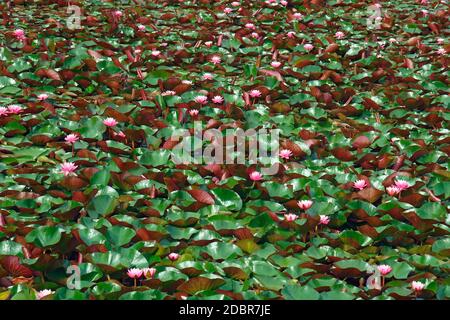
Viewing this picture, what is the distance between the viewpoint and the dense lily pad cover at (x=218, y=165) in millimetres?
2502

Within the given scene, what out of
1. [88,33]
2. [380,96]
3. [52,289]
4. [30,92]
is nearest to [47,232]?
[52,289]

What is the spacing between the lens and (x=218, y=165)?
319 centimetres

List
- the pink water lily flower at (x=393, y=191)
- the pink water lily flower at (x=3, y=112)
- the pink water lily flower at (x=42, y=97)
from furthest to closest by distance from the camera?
the pink water lily flower at (x=42, y=97) < the pink water lily flower at (x=3, y=112) < the pink water lily flower at (x=393, y=191)

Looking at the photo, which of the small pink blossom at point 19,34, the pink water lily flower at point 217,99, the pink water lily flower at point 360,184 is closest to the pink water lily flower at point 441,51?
the pink water lily flower at point 217,99

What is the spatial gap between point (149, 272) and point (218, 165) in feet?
2.76

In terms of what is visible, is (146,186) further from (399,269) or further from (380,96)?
(380,96)

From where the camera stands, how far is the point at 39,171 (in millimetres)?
3152

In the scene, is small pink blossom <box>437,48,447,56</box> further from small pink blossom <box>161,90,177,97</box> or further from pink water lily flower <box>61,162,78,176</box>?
pink water lily flower <box>61,162,78,176</box>

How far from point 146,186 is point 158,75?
1.37 metres

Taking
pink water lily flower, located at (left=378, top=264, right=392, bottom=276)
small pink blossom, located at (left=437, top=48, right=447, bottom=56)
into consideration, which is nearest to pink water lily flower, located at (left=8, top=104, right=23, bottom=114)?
pink water lily flower, located at (left=378, top=264, right=392, bottom=276)

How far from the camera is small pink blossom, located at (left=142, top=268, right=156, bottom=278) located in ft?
8.04

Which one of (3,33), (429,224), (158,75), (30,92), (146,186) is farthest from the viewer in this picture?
(3,33)

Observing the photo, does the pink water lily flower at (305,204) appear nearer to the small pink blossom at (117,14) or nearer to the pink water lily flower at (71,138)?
the pink water lily flower at (71,138)

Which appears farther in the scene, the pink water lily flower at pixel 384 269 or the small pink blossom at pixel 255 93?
the small pink blossom at pixel 255 93
